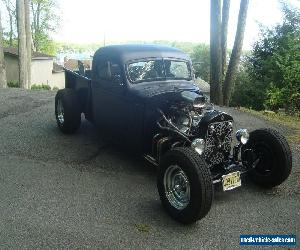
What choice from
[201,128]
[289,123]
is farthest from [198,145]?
[289,123]

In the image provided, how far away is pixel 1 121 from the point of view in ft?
30.7

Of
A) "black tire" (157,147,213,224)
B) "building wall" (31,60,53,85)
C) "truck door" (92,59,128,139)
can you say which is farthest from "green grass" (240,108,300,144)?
"building wall" (31,60,53,85)

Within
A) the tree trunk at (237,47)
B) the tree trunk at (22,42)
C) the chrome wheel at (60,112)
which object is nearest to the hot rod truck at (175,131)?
the chrome wheel at (60,112)

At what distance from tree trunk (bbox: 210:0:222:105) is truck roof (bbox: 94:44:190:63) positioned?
622 cm

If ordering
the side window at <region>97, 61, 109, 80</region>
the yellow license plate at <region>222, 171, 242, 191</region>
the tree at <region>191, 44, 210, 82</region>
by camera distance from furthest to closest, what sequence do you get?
the tree at <region>191, 44, 210, 82</region>, the side window at <region>97, 61, 109, 80</region>, the yellow license plate at <region>222, 171, 242, 191</region>

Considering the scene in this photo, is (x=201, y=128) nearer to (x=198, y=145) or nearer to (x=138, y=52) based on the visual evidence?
(x=198, y=145)

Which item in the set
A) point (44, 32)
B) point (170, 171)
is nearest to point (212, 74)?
point (170, 171)

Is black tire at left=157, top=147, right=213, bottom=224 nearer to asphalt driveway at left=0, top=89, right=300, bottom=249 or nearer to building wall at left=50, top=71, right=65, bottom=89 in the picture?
asphalt driveway at left=0, top=89, right=300, bottom=249

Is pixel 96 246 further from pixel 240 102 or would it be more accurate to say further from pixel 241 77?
pixel 241 77

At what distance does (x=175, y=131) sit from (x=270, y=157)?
5.34ft

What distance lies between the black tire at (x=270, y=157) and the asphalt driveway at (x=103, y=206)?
0.22 m

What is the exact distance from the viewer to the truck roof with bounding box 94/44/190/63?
6445 mm

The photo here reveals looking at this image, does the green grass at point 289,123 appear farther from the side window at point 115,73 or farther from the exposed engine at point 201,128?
the side window at point 115,73

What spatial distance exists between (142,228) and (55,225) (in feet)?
3.72
